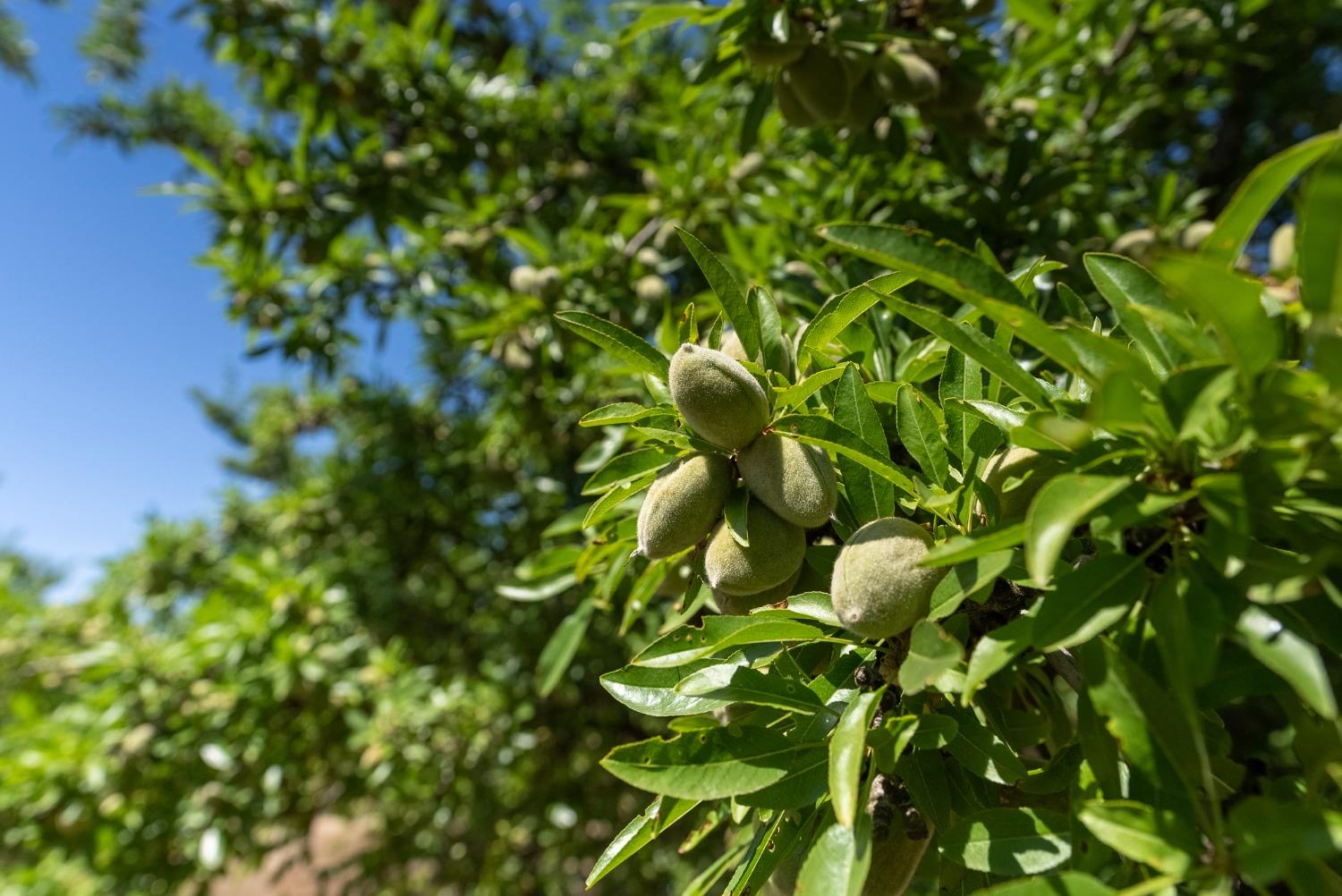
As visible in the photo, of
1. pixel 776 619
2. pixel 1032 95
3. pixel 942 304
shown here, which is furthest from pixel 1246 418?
pixel 1032 95

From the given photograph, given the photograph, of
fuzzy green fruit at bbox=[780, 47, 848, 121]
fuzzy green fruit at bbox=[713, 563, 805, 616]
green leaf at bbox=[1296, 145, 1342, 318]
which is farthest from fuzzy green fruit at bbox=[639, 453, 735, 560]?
fuzzy green fruit at bbox=[780, 47, 848, 121]

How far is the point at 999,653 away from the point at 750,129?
148 centimetres

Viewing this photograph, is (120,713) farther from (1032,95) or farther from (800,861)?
(1032,95)

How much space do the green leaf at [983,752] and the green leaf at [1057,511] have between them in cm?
27

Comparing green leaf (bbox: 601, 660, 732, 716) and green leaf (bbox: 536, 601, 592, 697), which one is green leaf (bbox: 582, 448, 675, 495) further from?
green leaf (bbox: 536, 601, 592, 697)

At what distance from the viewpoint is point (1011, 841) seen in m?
0.67

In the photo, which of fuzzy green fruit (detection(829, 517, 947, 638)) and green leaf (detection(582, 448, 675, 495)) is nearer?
fuzzy green fruit (detection(829, 517, 947, 638))

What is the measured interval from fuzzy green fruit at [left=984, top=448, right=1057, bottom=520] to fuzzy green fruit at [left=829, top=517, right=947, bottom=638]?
10 cm

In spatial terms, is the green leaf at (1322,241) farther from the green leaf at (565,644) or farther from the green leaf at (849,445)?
the green leaf at (565,644)

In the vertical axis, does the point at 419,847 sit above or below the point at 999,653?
below

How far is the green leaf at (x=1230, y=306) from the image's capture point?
48cm

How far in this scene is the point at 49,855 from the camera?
2924mm

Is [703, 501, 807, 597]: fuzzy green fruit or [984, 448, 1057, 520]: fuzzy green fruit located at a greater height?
[703, 501, 807, 597]: fuzzy green fruit

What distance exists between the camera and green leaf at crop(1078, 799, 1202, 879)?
0.54 m
